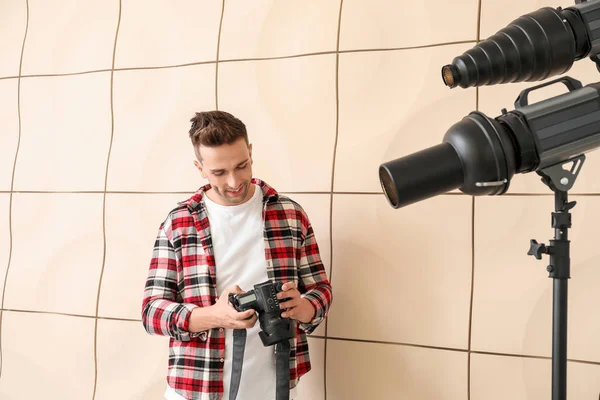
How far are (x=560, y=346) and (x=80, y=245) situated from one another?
5.13 feet

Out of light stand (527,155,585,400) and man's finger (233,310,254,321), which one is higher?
light stand (527,155,585,400)

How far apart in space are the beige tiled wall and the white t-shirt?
272mm

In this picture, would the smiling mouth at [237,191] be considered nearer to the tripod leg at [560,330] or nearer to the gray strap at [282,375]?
the gray strap at [282,375]

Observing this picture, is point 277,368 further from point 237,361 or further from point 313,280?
point 313,280

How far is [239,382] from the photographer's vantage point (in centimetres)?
135

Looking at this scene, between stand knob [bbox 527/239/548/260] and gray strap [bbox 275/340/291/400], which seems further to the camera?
gray strap [bbox 275/340/291/400]

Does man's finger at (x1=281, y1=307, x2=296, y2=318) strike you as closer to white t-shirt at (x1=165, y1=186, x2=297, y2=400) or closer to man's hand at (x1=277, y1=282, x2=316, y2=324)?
man's hand at (x1=277, y1=282, x2=316, y2=324)

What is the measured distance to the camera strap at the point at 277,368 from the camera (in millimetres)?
1309

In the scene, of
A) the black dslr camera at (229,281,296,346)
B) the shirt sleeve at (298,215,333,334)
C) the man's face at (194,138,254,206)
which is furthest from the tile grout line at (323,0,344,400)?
the black dslr camera at (229,281,296,346)

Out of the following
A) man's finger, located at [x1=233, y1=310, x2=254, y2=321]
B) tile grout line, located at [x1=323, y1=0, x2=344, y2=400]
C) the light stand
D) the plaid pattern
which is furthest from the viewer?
tile grout line, located at [x1=323, y1=0, x2=344, y2=400]

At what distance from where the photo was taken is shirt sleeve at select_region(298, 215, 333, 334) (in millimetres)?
1422

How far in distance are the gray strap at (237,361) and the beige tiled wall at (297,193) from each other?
39 cm

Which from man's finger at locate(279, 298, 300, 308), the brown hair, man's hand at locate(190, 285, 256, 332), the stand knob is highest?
the brown hair

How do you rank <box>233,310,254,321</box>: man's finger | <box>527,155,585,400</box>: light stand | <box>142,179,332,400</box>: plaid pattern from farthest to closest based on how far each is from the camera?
<box>142,179,332,400</box>: plaid pattern
<box>233,310,254,321</box>: man's finger
<box>527,155,585,400</box>: light stand
